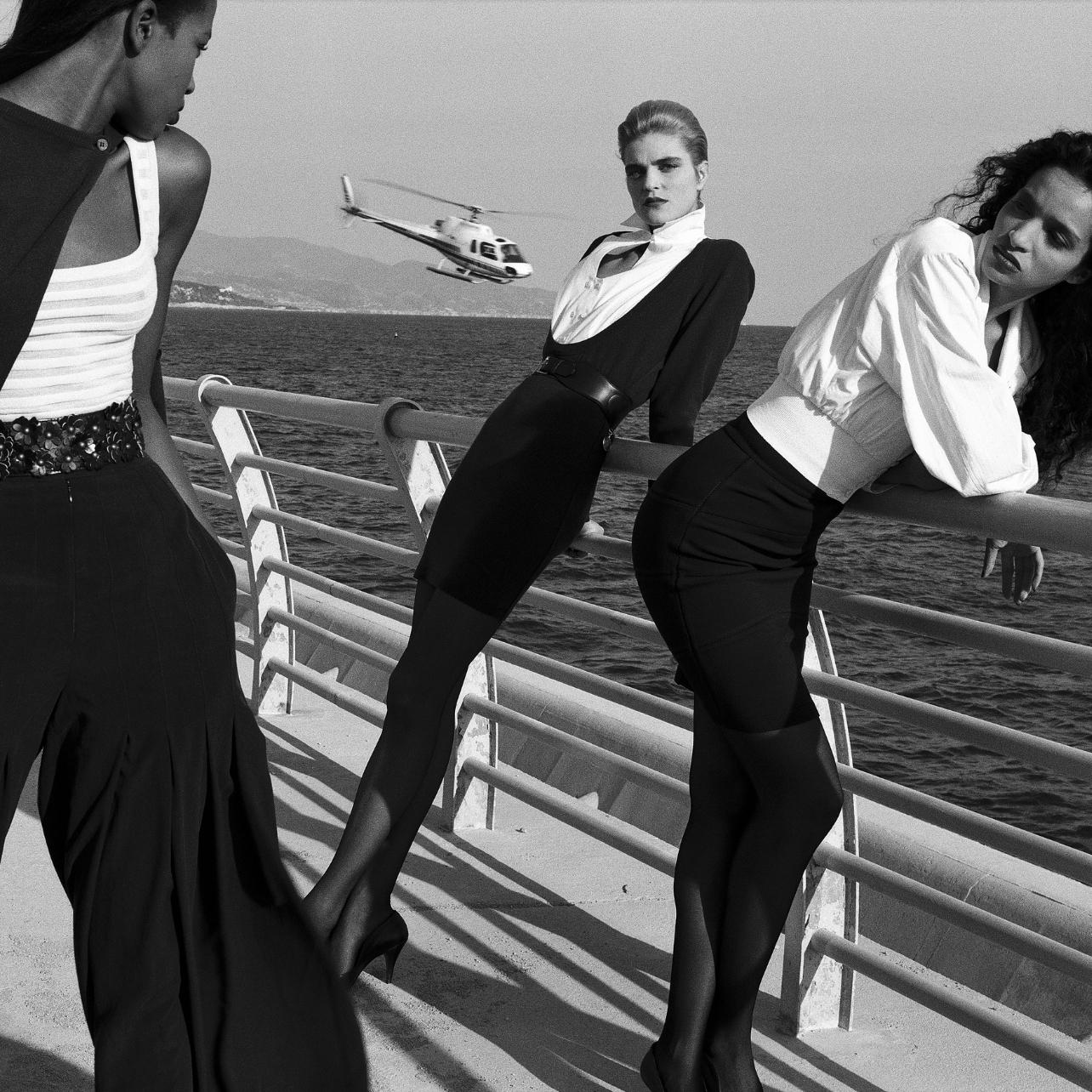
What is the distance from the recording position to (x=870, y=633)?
21.5m

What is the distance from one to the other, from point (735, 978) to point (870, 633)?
64.7 ft

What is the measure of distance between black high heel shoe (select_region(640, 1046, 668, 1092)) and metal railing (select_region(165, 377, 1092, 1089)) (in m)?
0.41

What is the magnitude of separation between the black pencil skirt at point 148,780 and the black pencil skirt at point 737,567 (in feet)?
2.29

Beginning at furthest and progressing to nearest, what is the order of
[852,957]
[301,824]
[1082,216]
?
[301,824] → [852,957] → [1082,216]

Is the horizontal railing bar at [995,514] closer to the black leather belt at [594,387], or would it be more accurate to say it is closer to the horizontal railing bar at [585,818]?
the black leather belt at [594,387]

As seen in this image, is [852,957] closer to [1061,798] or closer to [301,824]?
[301,824]

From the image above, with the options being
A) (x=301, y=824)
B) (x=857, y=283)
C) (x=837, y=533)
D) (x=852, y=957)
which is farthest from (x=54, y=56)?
(x=837, y=533)

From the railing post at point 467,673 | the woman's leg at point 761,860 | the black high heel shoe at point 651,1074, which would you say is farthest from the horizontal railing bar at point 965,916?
the railing post at point 467,673

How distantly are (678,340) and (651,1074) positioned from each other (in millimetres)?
1322

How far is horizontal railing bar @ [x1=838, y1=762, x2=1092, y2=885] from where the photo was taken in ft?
7.03

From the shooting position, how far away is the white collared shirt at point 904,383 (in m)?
2.02

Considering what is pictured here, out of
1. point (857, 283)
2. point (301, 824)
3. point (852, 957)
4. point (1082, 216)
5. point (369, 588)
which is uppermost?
point (1082, 216)

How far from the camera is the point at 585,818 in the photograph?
10.4 feet

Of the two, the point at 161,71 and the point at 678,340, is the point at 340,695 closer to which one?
the point at 678,340
